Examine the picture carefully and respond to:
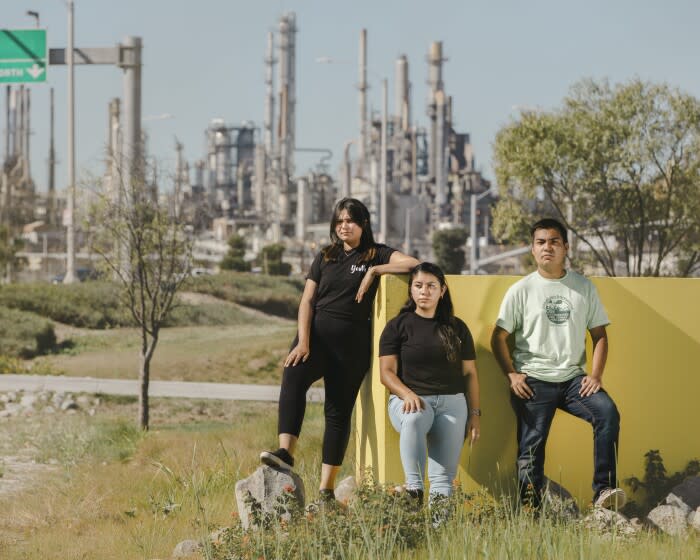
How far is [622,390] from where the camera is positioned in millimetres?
6934

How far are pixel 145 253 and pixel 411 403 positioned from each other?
8.84 metres

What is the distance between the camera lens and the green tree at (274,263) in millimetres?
47822

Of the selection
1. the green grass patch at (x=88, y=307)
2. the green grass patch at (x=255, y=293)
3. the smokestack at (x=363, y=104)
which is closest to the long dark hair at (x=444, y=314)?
the green grass patch at (x=88, y=307)

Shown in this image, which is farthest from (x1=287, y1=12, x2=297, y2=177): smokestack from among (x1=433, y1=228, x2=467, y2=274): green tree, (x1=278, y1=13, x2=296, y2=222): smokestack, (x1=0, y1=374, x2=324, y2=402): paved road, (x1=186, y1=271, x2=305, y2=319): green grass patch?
(x1=0, y1=374, x2=324, y2=402): paved road

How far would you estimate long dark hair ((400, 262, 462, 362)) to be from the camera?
6141 mm

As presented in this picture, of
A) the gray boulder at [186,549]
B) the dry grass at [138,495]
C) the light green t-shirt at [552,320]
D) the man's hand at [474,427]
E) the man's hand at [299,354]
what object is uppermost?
the light green t-shirt at [552,320]

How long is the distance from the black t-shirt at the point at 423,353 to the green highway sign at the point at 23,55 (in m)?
20.3

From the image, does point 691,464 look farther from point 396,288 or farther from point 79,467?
point 79,467

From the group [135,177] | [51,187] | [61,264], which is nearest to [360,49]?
[61,264]

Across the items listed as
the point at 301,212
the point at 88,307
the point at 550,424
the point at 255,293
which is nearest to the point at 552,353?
the point at 550,424

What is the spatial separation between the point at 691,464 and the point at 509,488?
3.78ft

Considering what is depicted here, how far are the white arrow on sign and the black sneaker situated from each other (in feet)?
66.1

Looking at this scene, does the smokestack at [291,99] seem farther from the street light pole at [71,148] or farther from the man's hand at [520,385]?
the man's hand at [520,385]

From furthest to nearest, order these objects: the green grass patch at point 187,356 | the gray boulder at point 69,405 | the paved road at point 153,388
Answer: the green grass patch at point 187,356 < the paved road at point 153,388 < the gray boulder at point 69,405
